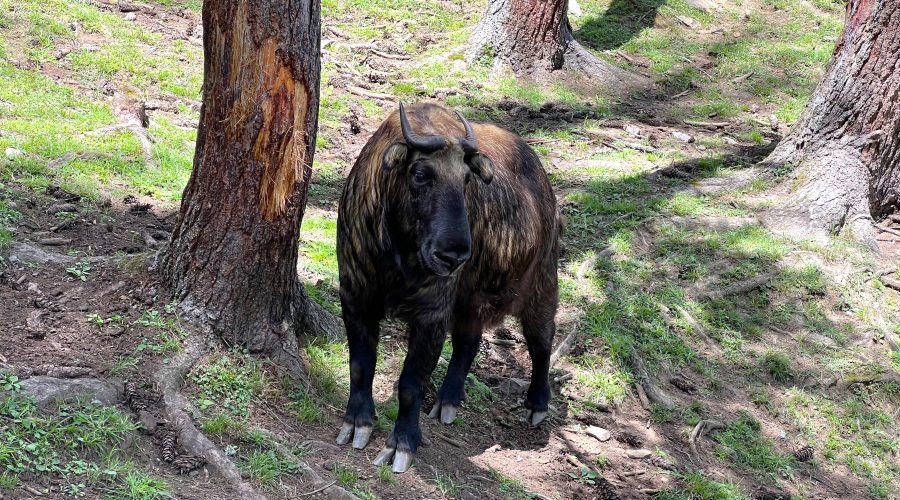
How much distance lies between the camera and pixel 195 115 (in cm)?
852

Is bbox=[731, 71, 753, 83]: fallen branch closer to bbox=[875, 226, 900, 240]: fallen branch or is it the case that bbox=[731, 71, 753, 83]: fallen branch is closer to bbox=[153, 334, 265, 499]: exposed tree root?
bbox=[875, 226, 900, 240]: fallen branch

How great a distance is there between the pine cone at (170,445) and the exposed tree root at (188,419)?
3 cm

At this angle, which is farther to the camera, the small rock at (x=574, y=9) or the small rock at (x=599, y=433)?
the small rock at (x=574, y=9)

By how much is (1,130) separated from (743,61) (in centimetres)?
991

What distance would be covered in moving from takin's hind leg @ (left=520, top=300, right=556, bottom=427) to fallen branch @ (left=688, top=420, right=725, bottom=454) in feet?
3.54

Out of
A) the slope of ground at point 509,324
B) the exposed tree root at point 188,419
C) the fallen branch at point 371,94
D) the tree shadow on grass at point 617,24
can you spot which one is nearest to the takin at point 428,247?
the slope of ground at point 509,324

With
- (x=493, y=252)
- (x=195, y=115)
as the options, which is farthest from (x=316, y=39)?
(x=195, y=115)

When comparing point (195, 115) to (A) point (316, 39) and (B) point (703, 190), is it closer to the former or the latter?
(A) point (316, 39)

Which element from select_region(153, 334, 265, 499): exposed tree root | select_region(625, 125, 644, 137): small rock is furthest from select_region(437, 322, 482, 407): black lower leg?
select_region(625, 125, 644, 137): small rock

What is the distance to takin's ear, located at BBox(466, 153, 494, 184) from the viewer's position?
4895mm

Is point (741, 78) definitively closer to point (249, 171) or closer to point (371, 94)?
point (371, 94)

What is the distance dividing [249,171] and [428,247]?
1.09 m

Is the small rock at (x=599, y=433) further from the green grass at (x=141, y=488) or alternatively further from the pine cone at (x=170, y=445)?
the green grass at (x=141, y=488)

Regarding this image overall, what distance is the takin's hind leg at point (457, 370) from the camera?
567cm
